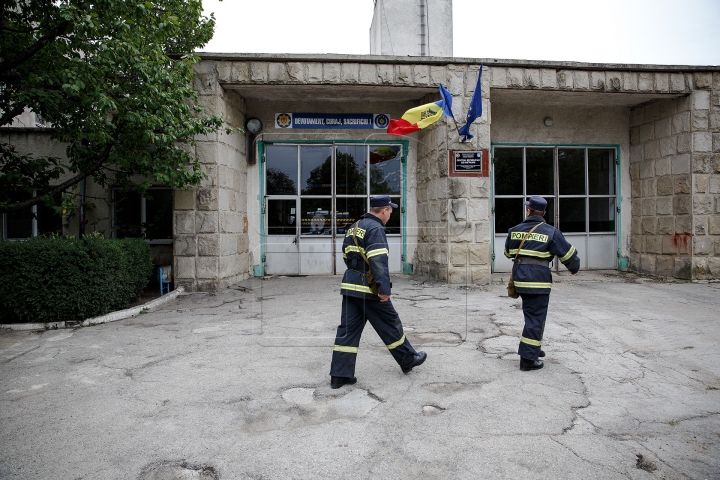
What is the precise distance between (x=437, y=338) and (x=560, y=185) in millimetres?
7566

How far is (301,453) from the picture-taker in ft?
10.1

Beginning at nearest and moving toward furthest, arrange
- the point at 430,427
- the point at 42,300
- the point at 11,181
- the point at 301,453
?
the point at 301,453 → the point at 430,427 → the point at 42,300 → the point at 11,181

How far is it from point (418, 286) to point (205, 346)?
5074mm

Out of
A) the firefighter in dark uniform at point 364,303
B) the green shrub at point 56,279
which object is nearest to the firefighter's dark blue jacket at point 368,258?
the firefighter in dark uniform at point 364,303

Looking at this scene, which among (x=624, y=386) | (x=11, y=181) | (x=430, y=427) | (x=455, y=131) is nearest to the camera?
(x=430, y=427)

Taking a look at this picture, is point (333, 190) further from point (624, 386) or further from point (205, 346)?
point (624, 386)

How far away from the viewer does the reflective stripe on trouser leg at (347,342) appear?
427cm

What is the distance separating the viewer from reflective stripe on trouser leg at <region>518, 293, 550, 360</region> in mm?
4648

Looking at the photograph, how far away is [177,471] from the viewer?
2906 millimetres

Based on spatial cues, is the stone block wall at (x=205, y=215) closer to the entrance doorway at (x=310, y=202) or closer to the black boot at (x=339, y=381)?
the entrance doorway at (x=310, y=202)

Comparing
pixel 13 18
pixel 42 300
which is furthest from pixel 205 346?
pixel 13 18

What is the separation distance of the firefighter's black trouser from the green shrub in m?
4.66

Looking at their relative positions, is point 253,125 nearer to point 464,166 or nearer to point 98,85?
point 98,85

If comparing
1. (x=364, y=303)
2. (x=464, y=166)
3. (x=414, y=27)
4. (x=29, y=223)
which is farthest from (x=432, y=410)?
(x=414, y=27)
